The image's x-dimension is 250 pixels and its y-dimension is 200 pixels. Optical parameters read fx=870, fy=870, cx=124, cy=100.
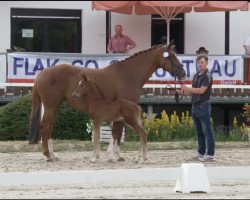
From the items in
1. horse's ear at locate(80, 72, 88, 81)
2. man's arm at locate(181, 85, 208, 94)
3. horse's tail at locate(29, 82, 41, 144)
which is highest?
horse's ear at locate(80, 72, 88, 81)

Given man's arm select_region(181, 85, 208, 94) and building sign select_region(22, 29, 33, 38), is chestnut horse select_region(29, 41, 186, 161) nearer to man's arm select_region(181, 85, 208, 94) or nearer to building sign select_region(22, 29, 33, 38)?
man's arm select_region(181, 85, 208, 94)

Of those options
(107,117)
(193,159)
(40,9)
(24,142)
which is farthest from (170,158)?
(40,9)

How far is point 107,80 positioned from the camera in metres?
16.1

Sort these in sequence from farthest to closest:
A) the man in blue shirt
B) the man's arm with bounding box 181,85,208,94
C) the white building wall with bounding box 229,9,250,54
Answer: the white building wall with bounding box 229,9,250,54
the man in blue shirt
the man's arm with bounding box 181,85,208,94

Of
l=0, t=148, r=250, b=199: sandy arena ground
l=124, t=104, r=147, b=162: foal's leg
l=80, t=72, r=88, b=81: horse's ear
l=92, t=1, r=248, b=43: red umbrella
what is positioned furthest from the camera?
l=92, t=1, r=248, b=43: red umbrella

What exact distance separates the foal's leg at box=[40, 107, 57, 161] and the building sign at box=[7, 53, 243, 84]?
534 cm

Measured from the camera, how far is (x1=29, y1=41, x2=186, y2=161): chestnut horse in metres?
16.1

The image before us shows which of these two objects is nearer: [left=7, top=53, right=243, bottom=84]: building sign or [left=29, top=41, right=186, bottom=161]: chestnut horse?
[left=29, top=41, right=186, bottom=161]: chestnut horse

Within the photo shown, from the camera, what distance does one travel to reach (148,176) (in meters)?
12.3

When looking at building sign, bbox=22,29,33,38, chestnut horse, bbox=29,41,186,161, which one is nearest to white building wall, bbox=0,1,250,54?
building sign, bbox=22,29,33,38

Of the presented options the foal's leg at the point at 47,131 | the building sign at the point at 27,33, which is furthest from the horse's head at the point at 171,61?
the building sign at the point at 27,33

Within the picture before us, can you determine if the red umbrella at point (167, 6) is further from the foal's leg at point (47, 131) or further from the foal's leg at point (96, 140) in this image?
the foal's leg at point (96, 140)

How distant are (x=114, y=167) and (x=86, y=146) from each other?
3687 millimetres

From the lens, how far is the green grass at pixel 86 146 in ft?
60.5
